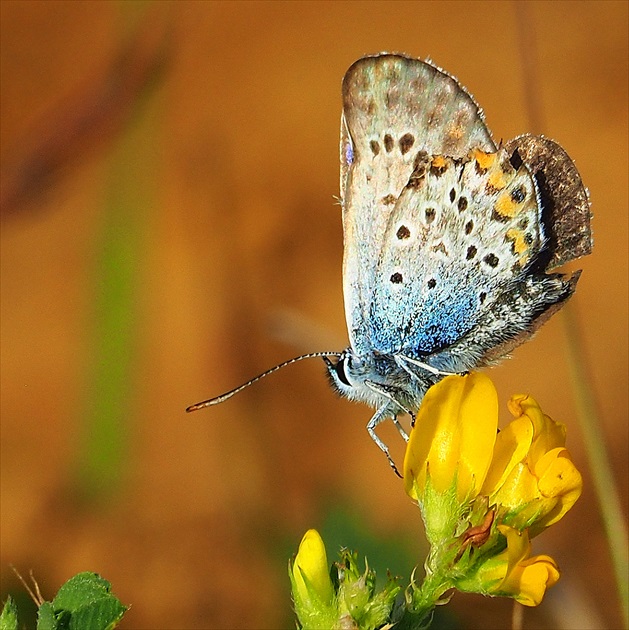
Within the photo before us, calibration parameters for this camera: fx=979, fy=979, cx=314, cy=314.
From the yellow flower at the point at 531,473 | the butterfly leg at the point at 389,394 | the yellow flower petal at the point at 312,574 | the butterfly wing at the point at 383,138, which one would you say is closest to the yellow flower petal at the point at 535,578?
the yellow flower at the point at 531,473

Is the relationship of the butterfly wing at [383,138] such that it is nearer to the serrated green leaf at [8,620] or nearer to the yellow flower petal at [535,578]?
the yellow flower petal at [535,578]

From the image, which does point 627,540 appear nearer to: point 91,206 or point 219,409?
point 219,409

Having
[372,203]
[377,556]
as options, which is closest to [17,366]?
[377,556]

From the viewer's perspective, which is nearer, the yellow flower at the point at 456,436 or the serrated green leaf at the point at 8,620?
the serrated green leaf at the point at 8,620

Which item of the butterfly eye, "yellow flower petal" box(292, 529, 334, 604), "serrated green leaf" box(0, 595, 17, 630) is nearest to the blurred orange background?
the butterfly eye

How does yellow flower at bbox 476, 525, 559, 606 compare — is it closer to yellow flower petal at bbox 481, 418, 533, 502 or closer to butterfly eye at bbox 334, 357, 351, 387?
yellow flower petal at bbox 481, 418, 533, 502
